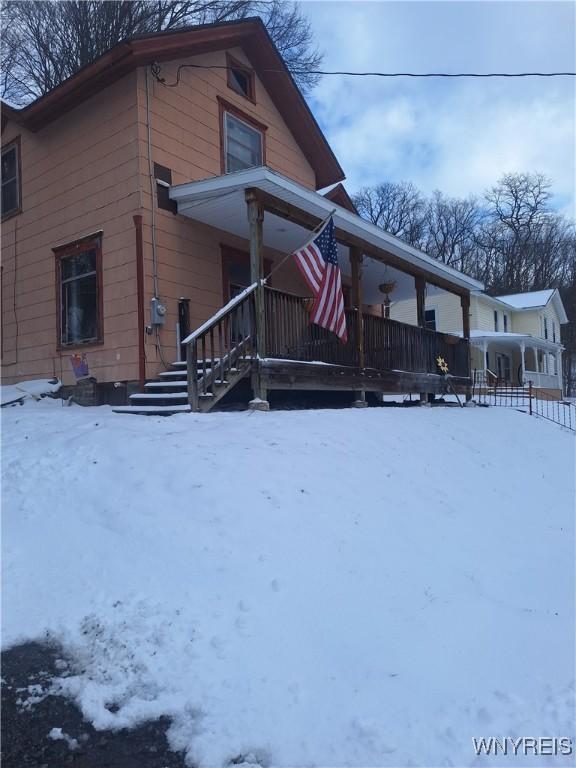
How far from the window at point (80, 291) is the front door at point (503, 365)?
23798 mm

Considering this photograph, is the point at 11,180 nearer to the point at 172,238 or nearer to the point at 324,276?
the point at 172,238

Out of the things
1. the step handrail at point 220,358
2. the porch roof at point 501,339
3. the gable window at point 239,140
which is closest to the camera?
the step handrail at point 220,358

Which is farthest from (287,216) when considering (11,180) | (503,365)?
(503,365)

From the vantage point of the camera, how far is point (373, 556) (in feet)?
13.3

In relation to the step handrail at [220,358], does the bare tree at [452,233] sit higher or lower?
higher

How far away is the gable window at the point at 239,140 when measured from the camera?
35.0 ft

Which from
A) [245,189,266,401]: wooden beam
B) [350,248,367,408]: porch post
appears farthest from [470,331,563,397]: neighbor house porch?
[245,189,266,401]: wooden beam

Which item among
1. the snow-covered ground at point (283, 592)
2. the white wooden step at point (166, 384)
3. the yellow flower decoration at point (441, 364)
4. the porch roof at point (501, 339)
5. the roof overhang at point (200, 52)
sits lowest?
the snow-covered ground at point (283, 592)

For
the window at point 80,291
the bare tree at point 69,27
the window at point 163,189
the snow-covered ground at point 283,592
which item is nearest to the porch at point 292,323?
the window at point 163,189

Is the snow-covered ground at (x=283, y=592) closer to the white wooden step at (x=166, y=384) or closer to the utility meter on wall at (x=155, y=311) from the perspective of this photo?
the white wooden step at (x=166, y=384)

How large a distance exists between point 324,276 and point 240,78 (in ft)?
19.6

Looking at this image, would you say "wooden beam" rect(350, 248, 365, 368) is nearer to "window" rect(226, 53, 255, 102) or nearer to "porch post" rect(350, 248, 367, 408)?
"porch post" rect(350, 248, 367, 408)

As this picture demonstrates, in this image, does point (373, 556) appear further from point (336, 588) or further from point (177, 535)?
point (177, 535)

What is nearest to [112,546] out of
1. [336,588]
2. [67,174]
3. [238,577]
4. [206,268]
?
[238,577]
